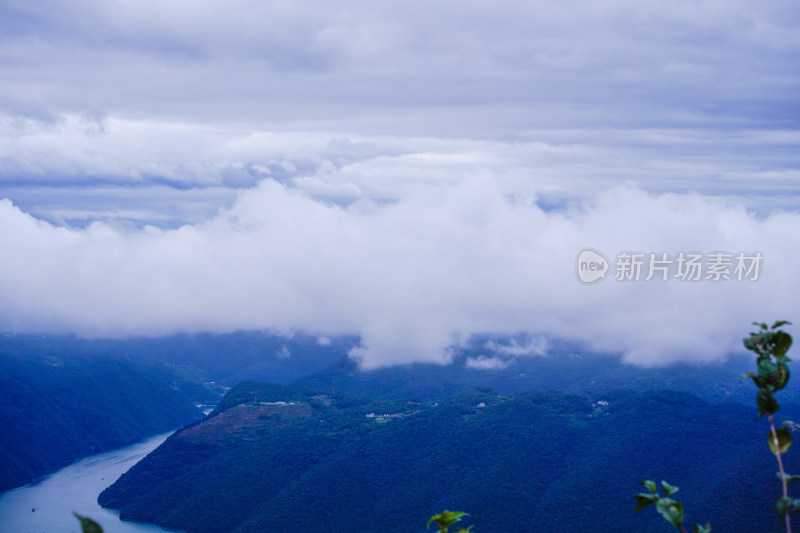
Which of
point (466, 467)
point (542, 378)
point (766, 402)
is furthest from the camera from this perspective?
point (542, 378)

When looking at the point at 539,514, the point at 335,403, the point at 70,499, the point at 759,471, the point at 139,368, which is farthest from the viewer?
the point at 139,368

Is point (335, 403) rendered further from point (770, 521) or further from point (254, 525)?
point (770, 521)

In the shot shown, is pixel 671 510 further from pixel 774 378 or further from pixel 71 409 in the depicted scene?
pixel 71 409

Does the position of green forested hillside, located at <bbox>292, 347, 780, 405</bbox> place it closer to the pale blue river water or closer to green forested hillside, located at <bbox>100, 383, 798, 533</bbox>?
green forested hillside, located at <bbox>100, 383, 798, 533</bbox>

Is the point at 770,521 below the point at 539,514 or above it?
above

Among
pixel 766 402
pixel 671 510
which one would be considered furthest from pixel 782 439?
pixel 671 510

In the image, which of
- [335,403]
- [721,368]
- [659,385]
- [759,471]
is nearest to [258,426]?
[335,403]

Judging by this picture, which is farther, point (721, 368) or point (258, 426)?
point (721, 368)
